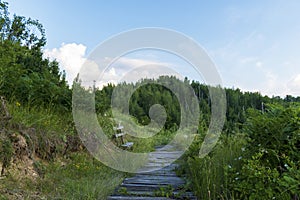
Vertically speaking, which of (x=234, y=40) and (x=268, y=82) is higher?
(x=234, y=40)

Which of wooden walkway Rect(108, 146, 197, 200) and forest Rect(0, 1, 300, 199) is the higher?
forest Rect(0, 1, 300, 199)

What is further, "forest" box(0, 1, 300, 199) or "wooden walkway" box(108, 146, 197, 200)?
"wooden walkway" box(108, 146, 197, 200)

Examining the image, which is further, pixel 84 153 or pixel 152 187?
pixel 84 153

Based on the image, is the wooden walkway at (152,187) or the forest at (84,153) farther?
the wooden walkway at (152,187)

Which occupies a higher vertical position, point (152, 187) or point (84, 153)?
point (84, 153)

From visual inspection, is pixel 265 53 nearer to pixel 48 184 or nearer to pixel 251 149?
pixel 251 149

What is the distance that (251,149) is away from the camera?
2.89m

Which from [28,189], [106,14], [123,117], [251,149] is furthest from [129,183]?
[123,117]

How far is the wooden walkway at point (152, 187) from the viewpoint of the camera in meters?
3.35

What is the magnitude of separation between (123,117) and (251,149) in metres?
7.36

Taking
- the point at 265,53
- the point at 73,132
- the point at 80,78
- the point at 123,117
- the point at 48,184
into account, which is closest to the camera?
the point at 48,184

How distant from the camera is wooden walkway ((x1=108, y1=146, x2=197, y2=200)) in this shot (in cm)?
335

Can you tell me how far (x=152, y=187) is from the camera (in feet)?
12.6

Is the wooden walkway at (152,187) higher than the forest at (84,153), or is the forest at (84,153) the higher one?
the forest at (84,153)
